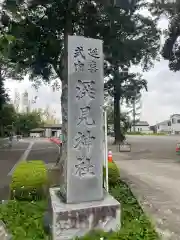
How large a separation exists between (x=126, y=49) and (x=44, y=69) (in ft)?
15.4

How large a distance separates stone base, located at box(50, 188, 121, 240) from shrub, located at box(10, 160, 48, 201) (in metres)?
1.69

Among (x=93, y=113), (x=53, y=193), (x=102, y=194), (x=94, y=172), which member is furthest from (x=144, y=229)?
(x=93, y=113)

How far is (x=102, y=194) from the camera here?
13.3 ft

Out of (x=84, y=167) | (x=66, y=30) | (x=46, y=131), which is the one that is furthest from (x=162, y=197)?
(x=46, y=131)

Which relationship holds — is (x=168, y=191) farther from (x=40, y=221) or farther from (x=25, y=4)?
(x=25, y=4)

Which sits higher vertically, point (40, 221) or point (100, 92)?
point (100, 92)

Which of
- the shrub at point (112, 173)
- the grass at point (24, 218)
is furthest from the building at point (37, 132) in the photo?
the grass at point (24, 218)

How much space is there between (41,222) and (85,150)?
1417 millimetres

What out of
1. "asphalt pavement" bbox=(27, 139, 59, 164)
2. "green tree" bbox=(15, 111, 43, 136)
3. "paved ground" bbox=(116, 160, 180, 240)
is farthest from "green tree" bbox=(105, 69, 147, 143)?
"green tree" bbox=(15, 111, 43, 136)

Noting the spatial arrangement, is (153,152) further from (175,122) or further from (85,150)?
(175,122)

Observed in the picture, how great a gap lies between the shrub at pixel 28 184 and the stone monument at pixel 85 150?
1.42 meters

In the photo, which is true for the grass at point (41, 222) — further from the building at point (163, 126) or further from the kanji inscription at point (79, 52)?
the building at point (163, 126)

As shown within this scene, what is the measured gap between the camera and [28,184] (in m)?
5.43

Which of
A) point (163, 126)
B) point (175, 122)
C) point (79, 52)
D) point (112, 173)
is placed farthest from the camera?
point (163, 126)
